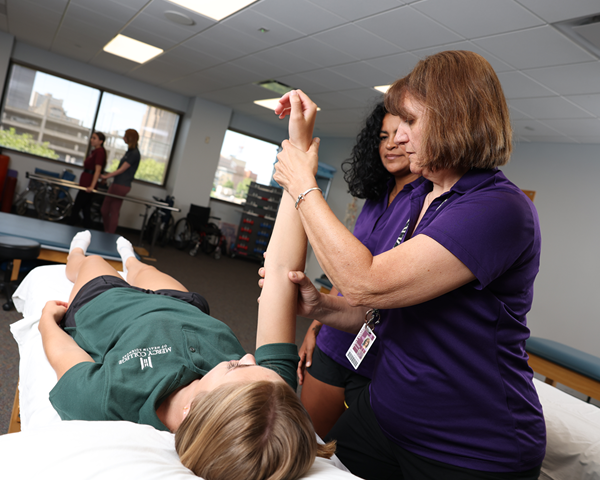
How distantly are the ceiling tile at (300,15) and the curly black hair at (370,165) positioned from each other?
1.95 meters

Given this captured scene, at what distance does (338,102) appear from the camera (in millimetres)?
5680

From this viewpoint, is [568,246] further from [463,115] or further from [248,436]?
[248,436]

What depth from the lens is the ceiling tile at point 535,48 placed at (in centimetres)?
279

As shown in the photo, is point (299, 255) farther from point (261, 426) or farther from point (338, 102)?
point (338, 102)

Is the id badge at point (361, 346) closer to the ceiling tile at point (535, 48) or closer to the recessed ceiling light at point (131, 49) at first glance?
the ceiling tile at point (535, 48)

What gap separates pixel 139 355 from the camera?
115cm

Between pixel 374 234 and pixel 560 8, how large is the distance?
6.74 ft

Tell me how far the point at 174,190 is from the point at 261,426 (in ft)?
24.7

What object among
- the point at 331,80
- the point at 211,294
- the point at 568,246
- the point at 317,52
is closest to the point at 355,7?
the point at 317,52

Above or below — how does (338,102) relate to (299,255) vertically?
above

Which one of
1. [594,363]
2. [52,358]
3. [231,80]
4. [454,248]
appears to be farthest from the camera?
[231,80]

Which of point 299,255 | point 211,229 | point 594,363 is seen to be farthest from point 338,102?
point 299,255

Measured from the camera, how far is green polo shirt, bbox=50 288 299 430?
102 centimetres

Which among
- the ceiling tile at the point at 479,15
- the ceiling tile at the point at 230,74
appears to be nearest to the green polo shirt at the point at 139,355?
the ceiling tile at the point at 479,15
